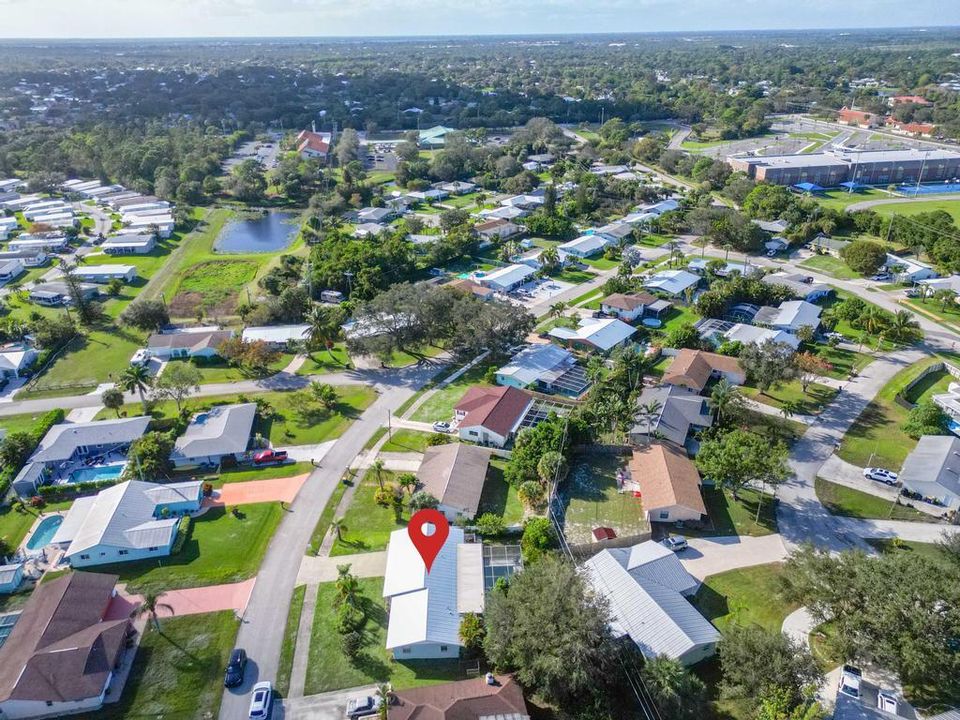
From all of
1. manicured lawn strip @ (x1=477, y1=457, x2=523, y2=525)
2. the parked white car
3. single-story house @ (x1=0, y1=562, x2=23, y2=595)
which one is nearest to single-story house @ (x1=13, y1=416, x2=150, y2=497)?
single-story house @ (x1=0, y1=562, x2=23, y2=595)

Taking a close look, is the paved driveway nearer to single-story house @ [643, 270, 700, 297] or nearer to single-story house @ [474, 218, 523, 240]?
single-story house @ [643, 270, 700, 297]

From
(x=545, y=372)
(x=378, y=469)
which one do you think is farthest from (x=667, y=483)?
(x=378, y=469)

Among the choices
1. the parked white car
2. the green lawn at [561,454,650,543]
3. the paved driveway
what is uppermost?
the paved driveway

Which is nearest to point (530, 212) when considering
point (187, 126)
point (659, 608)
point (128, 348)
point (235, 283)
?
point (235, 283)

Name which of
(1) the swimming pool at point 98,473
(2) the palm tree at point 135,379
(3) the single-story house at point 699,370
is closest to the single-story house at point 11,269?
(2) the palm tree at point 135,379

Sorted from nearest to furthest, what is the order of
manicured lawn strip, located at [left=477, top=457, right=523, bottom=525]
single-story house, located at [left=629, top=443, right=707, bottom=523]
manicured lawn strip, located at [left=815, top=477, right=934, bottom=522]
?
single-story house, located at [left=629, top=443, right=707, bottom=523]
manicured lawn strip, located at [left=815, top=477, right=934, bottom=522]
manicured lawn strip, located at [left=477, top=457, right=523, bottom=525]

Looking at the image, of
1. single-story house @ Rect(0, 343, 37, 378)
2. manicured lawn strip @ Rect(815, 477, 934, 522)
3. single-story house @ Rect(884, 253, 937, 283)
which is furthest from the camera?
single-story house @ Rect(884, 253, 937, 283)

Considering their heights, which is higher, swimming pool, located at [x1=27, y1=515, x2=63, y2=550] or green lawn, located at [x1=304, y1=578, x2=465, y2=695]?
swimming pool, located at [x1=27, y1=515, x2=63, y2=550]

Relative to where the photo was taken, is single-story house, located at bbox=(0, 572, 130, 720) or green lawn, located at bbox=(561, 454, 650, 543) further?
green lawn, located at bbox=(561, 454, 650, 543)
